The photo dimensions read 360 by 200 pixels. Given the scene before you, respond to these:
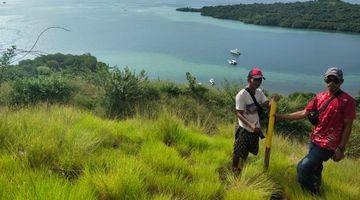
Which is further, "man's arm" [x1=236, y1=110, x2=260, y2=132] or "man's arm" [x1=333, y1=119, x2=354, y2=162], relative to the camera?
"man's arm" [x1=236, y1=110, x2=260, y2=132]

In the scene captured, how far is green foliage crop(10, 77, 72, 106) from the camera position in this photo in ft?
46.7

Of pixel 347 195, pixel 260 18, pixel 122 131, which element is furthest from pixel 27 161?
pixel 260 18

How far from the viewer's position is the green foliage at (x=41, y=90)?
14.2 m

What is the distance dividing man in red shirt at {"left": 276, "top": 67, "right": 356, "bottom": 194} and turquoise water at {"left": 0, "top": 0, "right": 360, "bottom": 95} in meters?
36.5

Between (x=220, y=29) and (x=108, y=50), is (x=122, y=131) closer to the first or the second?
(x=108, y=50)

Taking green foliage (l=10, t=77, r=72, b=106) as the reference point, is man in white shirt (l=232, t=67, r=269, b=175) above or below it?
above

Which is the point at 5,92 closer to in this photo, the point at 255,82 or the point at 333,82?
the point at 255,82

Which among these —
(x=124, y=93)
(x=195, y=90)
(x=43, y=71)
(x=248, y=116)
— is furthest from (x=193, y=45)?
(x=248, y=116)

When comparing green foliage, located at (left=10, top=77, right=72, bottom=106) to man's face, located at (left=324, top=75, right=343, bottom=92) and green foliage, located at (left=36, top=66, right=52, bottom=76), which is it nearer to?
man's face, located at (left=324, top=75, right=343, bottom=92)

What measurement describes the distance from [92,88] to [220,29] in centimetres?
7477

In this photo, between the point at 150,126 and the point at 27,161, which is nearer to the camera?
the point at 27,161

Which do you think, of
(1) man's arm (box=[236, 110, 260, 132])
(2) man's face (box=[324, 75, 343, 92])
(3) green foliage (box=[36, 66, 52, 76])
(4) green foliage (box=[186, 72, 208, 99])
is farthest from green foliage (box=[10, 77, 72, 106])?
(3) green foliage (box=[36, 66, 52, 76])

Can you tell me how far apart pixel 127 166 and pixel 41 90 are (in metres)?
11.3

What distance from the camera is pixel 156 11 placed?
354 ft
